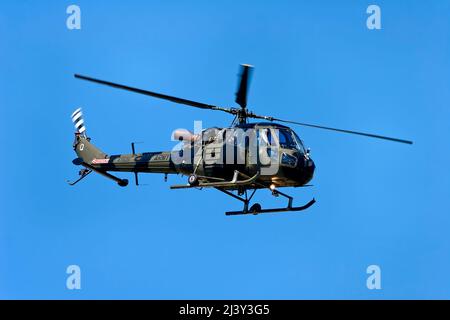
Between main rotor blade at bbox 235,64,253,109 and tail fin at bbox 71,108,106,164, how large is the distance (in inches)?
243

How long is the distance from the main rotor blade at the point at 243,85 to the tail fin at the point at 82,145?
6.17 metres

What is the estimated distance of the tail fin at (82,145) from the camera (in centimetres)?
2725

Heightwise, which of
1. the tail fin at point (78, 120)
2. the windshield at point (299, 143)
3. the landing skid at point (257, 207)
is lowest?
the landing skid at point (257, 207)

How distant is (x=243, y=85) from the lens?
72.7 ft

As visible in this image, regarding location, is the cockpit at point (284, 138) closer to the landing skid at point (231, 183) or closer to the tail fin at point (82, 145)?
the landing skid at point (231, 183)

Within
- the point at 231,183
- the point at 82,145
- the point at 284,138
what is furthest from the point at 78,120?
the point at 284,138

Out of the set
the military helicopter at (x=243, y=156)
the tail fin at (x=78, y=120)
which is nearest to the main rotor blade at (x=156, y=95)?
the military helicopter at (x=243, y=156)

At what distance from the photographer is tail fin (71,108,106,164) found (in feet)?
89.4

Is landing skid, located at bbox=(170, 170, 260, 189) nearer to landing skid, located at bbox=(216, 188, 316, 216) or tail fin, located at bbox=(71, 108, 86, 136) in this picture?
landing skid, located at bbox=(216, 188, 316, 216)

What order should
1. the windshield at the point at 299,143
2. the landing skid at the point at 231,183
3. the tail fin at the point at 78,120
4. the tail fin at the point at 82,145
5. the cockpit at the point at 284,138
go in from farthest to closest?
1. the tail fin at the point at 78,120
2. the tail fin at the point at 82,145
3. the windshield at the point at 299,143
4. the cockpit at the point at 284,138
5. the landing skid at the point at 231,183

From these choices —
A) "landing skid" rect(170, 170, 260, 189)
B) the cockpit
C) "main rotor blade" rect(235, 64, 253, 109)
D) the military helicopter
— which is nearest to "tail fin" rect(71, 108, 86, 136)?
Result: the military helicopter
